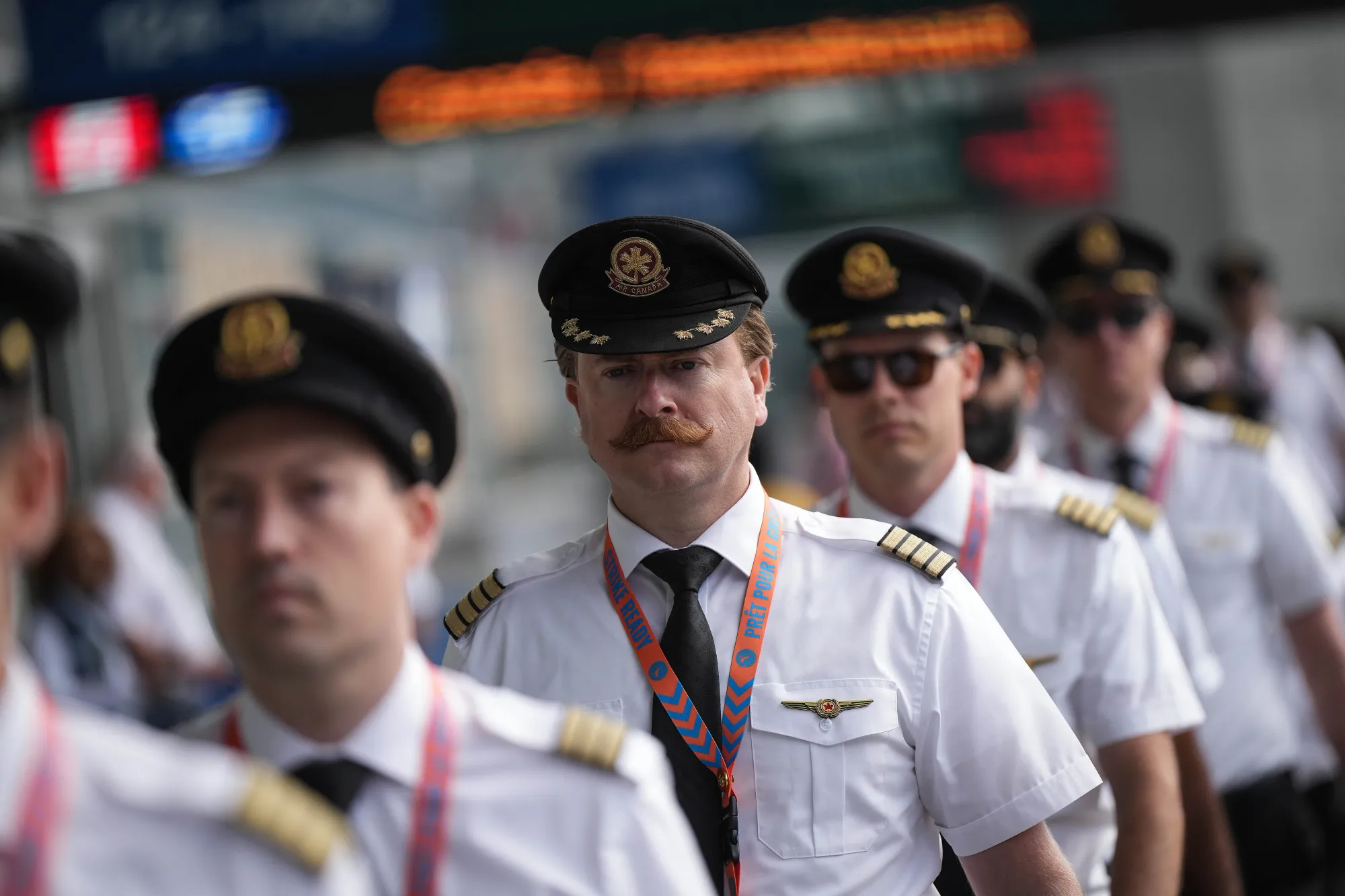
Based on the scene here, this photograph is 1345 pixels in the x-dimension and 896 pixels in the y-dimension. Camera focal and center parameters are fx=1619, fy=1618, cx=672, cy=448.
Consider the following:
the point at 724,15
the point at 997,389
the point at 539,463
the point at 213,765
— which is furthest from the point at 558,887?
the point at 539,463

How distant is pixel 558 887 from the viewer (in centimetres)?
200

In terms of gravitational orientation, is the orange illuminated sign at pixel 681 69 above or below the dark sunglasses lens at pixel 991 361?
above

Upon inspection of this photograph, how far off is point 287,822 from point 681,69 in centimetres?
503

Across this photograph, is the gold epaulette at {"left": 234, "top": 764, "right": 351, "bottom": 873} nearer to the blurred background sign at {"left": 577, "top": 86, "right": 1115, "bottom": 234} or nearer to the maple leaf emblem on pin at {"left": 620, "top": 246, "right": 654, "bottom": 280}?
the maple leaf emblem on pin at {"left": 620, "top": 246, "right": 654, "bottom": 280}

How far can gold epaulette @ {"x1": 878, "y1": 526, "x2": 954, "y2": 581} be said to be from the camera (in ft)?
9.23

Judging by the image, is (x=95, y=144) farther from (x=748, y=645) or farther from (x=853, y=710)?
(x=853, y=710)

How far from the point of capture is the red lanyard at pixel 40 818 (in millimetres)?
1682

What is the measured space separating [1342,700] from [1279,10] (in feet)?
9.11

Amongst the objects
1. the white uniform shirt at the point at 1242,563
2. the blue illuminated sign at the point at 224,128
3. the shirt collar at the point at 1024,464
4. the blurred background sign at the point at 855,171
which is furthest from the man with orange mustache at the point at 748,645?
the blurred background sign at the point at 855,171

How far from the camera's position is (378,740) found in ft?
6.64

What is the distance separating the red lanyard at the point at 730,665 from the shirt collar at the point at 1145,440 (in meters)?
2.27

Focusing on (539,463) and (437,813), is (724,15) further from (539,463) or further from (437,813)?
(539,463)

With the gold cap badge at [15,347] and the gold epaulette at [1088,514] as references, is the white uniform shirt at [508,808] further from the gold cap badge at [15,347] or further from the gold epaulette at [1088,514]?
the gold epaulette at [1088,514]

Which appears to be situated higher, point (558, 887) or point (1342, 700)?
point (558, 887)
